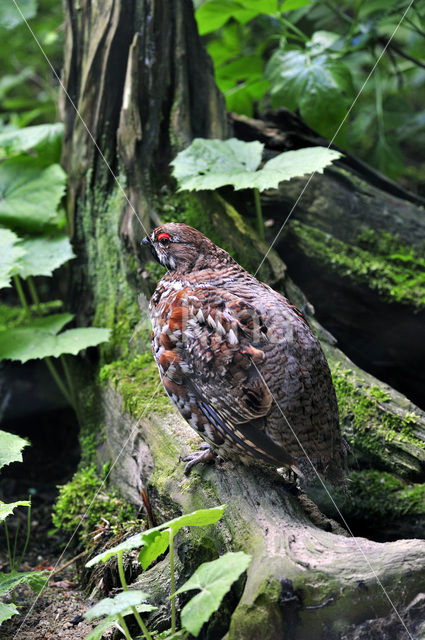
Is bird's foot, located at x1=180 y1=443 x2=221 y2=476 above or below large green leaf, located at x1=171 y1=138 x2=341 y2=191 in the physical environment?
below

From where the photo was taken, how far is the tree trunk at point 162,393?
6.95 ft

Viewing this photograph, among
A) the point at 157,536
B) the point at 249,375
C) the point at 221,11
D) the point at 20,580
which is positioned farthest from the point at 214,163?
the point at 20,580

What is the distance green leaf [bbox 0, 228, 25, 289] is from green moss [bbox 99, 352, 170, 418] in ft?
2.91

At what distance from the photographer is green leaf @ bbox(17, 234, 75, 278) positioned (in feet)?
13.6

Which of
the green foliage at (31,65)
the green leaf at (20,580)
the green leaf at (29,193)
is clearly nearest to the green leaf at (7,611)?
the green leaf at (20,580)

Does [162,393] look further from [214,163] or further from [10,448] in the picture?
A: [214,163]

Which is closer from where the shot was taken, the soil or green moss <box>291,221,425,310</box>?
the soil

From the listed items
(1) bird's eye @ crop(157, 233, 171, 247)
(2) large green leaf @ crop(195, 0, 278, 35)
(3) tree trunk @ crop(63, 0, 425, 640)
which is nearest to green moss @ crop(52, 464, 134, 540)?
(3) tree trunk @ crop(63, 0, 425, 640)

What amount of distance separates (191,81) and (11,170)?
1540mm

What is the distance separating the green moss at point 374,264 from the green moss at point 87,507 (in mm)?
2272

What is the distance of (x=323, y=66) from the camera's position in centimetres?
478

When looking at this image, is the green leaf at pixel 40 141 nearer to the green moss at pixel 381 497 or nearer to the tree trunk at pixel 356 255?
the tree trunk at pixel 356 255

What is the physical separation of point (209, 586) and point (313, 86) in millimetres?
4033

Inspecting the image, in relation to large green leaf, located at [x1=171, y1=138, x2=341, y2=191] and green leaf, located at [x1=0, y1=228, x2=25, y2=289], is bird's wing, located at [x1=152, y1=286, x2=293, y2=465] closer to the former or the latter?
large green leaf, located at [x1=171, y1=138, x2=341, y2=191]
